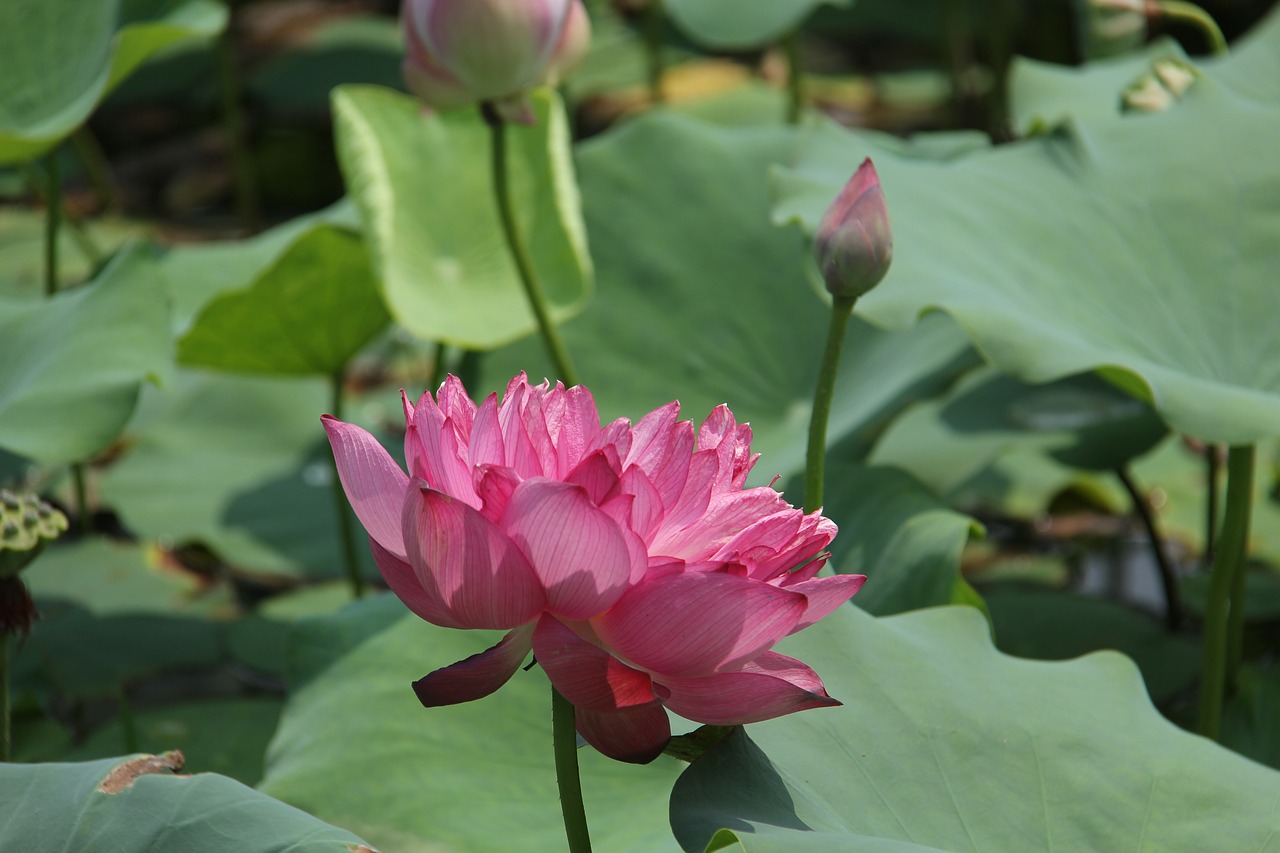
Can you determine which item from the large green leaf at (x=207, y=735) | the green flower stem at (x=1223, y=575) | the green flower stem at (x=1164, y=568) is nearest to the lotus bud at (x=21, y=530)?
the large green leaf at (x=207, y=735)

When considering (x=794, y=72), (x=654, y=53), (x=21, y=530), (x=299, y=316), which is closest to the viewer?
(x=21, y=530)

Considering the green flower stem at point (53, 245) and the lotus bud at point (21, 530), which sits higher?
the lotus bud at point (21, 530)

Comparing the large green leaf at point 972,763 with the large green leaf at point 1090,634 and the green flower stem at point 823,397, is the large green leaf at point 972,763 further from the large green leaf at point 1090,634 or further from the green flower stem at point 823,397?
the large green leaf at point 1090,634

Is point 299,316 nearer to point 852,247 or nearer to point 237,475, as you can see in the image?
point 237,475

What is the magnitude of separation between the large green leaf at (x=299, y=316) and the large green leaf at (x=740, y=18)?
0.83 meters

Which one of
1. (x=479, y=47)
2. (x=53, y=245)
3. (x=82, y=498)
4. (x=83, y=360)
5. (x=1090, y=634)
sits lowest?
(x=1090, y=634)

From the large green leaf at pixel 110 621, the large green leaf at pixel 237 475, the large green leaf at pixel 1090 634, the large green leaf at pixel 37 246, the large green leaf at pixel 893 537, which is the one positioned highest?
the large green leaf at pixel 893 537

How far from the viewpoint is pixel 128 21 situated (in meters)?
1.62

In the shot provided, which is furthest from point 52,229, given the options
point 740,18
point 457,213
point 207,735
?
point 740,18

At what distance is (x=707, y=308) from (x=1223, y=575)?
638mm

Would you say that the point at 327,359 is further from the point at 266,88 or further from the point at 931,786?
the point at 266,88

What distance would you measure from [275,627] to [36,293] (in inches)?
52.5

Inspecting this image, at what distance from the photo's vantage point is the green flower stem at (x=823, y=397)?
719 millimetres

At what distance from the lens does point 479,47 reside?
1071mm
